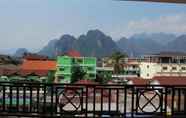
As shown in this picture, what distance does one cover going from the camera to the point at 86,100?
Result: 15.6 feet

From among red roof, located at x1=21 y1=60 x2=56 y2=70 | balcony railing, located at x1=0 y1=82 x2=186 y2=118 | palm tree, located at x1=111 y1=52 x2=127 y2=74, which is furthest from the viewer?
palm tree, located at x1=111 y1=52 x2=127 y2=74

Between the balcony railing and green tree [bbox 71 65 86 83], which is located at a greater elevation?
the balcony railing

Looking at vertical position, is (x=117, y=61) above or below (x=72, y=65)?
below

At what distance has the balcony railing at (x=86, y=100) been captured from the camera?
4.59m

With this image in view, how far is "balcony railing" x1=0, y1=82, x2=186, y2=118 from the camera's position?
15.1ft

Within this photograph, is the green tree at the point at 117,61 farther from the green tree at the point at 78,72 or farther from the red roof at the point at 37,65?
the green tree at the point at 78,72

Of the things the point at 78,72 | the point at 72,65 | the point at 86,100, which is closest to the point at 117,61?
the point at 72,65

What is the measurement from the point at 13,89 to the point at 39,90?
327 mm

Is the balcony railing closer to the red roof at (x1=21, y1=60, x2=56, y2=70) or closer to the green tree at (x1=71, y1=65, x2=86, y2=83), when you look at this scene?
the green tree at (x1=71, y1=65, x2=86, y2=83)

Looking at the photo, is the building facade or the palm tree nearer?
the building facade

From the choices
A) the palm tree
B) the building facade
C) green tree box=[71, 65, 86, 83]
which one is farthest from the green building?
the palm tree

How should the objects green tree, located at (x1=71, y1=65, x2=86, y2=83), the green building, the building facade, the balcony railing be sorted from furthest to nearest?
the building facade
the green building
green tree, located at (x1=71, y1=65, x2=86, y2=83)
the balcony railing

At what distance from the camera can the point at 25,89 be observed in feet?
15.1

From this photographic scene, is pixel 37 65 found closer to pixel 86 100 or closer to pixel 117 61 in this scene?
pixel 117 61
